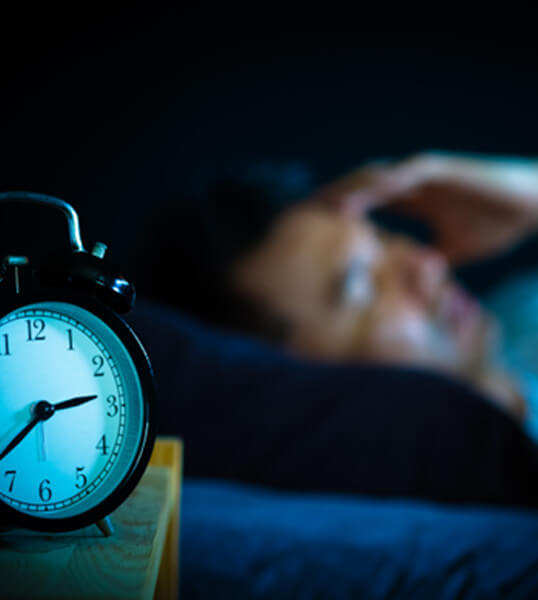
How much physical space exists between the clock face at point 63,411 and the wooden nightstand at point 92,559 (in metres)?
0.03

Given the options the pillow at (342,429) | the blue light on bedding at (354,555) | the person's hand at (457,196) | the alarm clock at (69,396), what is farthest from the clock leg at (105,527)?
the person's hand at (457,196)

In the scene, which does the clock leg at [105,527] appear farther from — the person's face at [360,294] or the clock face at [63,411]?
the person's face at [360,294]

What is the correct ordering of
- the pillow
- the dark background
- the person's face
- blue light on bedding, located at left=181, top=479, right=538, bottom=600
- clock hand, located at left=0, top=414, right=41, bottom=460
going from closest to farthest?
clock hand, located at left=0, top=414, right=41, bottom=460 → blue light on bedding, located at left=181, top=479, right=538, bottom=600 → the pillow → the dark background → the person's face

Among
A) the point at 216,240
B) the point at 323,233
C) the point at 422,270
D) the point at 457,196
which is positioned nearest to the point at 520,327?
the point at 422,270

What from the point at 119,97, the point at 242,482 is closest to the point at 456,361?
the point at 242,482

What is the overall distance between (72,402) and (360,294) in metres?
1.61

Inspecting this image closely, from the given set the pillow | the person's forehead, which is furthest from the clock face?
the person's forehead

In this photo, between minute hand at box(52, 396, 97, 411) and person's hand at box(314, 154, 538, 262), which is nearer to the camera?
minute hand at box(52, 396, 97, 411)

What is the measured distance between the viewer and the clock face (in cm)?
53

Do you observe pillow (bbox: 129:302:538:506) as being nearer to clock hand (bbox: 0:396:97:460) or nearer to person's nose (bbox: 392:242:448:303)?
person's nose (bbox: 392:242:448:303)

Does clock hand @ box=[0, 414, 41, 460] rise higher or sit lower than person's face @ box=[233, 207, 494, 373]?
higher

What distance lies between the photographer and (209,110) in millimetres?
2074

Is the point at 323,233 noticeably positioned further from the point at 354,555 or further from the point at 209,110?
the point at 354,555

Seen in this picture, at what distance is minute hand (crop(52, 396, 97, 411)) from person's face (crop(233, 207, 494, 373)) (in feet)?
4.89
